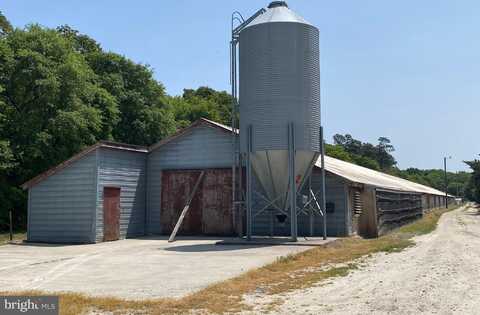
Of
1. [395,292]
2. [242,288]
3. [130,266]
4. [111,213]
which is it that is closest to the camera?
[395,292]

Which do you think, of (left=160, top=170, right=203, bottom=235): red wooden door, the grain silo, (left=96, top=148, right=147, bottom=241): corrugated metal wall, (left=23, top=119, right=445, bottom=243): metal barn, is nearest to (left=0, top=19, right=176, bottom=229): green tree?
(left=23, top=119, right=445, bottom=243): metal barn

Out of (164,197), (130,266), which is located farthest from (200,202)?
(130,266)

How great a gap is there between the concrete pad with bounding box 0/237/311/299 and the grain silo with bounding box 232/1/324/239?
2.99 m

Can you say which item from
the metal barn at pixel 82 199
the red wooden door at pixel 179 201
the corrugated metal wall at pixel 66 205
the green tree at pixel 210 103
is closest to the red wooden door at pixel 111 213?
the metal barn at pixel 82 199

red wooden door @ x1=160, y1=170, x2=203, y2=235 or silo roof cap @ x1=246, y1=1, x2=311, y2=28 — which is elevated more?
silo roof cap @ x1=246, y1=1, x2=311, y2=28

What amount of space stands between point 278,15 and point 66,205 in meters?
11.9

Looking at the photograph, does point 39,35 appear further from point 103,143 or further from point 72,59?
point 103,143

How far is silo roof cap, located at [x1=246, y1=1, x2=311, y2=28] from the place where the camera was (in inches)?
746

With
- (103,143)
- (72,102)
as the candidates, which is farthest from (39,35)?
(103,143)

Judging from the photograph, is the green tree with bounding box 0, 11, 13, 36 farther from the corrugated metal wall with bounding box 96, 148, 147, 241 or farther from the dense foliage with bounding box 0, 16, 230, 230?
the corrugated metal wall with bounding box 96, 148, 147, 241

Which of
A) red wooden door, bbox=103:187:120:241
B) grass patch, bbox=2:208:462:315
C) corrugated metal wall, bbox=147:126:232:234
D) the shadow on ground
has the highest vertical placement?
corrugated metal wall, bbox=147:126:232:234

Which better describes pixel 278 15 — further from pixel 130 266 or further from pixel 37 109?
pixel 37 109

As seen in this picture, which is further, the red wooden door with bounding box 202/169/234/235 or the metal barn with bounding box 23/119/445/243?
the red wooden door with bounding box 202/169/234/235

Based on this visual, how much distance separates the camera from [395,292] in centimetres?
884
